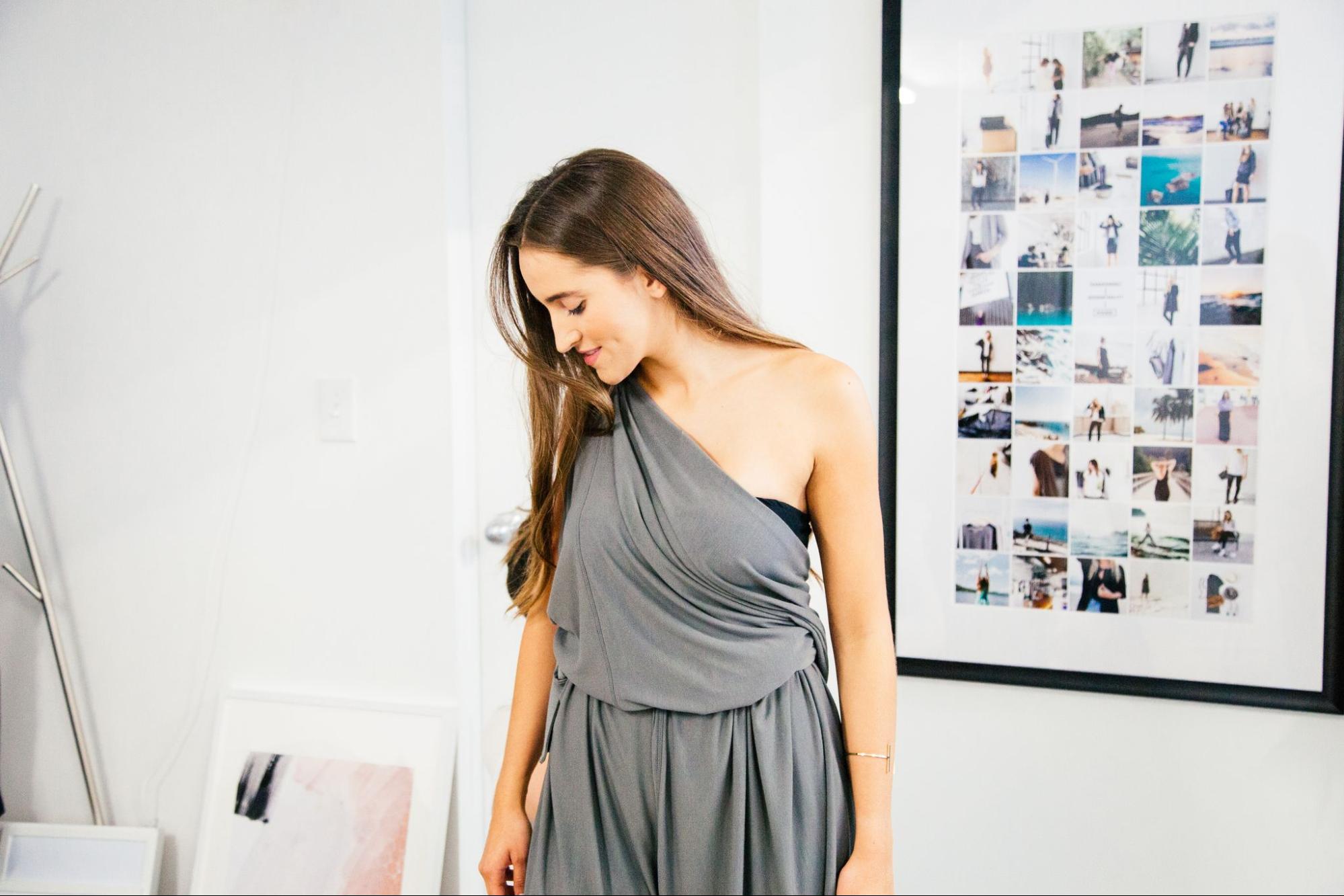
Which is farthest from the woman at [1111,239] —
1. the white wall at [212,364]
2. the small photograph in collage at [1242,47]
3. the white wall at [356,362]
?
the white wall at [212,364]

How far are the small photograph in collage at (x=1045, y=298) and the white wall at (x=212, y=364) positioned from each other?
0.91 metres

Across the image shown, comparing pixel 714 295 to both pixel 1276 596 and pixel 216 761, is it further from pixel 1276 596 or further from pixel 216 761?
pixel 216 761

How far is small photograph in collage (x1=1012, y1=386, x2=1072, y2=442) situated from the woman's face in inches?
25.9

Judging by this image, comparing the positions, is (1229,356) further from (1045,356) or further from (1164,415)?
(1045,356)

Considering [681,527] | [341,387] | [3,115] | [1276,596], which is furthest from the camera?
[3,115]

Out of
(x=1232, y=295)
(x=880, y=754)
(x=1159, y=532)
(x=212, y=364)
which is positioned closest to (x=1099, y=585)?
(x=1159, y=532)

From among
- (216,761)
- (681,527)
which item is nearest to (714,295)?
(681,527)

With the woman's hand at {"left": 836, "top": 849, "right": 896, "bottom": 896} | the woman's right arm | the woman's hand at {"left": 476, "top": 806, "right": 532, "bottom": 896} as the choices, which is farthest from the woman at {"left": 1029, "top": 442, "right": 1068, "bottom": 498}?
the woman's hand at {"left": 476, "top": 806, "right": 532, "bottom": 896}

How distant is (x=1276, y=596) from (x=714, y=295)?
938 millimetres

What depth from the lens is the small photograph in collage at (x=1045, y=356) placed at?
1.31 metres

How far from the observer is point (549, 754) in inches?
39.2

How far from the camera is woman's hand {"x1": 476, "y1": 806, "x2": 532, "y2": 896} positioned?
3.37 feet

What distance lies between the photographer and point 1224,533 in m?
1.28

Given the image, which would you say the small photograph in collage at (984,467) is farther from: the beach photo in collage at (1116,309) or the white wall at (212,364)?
the white wall at (212,364)
